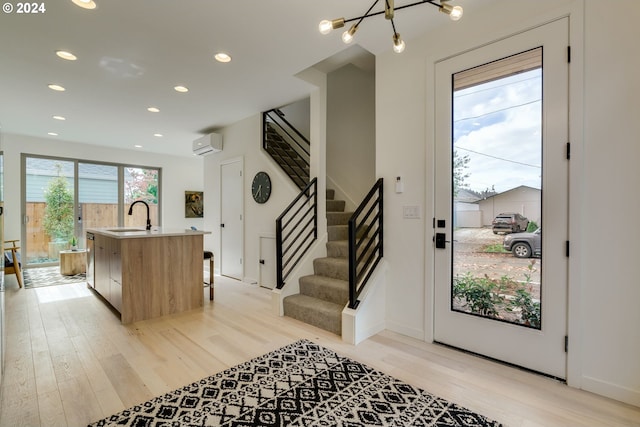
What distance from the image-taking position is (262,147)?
185 inches

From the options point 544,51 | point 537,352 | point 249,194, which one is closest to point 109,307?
point 249,194

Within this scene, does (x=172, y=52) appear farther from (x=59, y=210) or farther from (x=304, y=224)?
(x=59, y=210)

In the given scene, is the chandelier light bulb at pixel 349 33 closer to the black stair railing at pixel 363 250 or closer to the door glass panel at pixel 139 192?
the black stair railing at pixel 363 250

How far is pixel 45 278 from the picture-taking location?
5215mm

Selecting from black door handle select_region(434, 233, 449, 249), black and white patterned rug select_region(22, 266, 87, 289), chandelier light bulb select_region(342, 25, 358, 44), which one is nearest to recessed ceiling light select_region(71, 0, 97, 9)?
chandelier light bulb select_region(342, 25, 358, 44)

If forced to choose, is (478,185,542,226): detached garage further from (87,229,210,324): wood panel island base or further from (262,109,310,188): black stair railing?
(87,229,210,324): wood panel island base

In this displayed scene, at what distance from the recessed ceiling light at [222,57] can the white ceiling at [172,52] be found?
69 mm

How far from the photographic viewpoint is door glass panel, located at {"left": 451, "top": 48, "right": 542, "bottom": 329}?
213 centimetres

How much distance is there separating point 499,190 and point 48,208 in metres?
8.12

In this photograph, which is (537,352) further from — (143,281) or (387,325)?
(143,281)

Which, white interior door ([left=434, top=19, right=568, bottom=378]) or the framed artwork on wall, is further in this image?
the framed artwork on wall

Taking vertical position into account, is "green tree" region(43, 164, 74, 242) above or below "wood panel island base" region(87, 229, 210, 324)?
above

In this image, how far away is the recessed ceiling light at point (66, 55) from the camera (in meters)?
2.87

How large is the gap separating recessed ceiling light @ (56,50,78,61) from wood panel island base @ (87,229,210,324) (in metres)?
1.83
